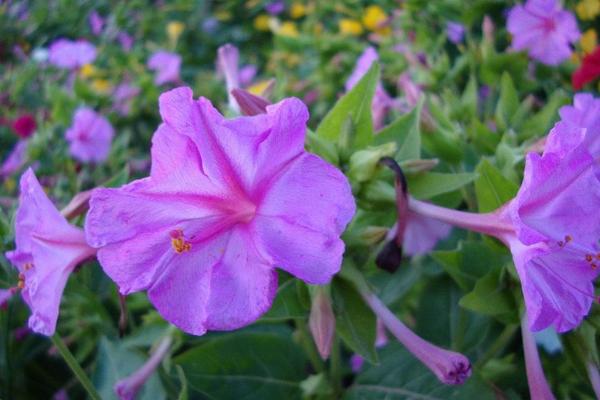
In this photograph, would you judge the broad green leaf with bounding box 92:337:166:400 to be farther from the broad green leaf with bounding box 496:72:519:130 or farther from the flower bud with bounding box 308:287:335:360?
the broad green leaf with bounding box 496:72:519:130

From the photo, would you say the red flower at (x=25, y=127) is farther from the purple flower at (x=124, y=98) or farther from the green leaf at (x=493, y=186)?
the green leaf at (x=493, y=186)

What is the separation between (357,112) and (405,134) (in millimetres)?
87

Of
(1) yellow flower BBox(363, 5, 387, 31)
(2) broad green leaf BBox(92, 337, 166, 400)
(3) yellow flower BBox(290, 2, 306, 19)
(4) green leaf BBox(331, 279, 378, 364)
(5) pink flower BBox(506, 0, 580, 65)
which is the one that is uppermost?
(4) green leaf BBox(331, 279, 378, 364)

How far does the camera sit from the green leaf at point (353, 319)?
0.73m

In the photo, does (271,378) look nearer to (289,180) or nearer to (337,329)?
(337,329)

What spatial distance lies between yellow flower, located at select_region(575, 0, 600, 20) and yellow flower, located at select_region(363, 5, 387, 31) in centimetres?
80

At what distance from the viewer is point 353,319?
29.5 inches

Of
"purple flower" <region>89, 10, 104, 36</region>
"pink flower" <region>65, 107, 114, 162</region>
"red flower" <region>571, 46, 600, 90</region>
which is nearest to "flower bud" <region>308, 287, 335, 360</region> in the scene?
"red flower" <region>571, 46, 600, 90</region>

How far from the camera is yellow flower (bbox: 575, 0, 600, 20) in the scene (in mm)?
1563

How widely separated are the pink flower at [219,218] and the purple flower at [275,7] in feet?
9.20

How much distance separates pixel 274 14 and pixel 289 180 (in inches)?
116

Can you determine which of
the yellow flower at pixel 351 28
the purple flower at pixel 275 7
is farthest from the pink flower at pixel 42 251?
the purple flower at pixel 275 7

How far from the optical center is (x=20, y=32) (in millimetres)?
2705

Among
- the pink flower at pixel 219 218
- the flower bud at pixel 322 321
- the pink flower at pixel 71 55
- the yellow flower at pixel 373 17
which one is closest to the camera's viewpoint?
the pink flower at pixel 219 218
